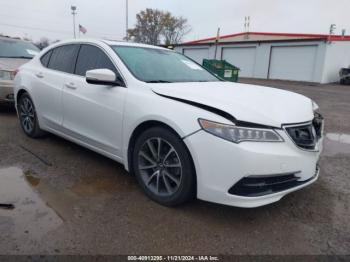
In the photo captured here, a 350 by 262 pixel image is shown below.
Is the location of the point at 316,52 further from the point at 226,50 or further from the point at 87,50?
the point at 87,50

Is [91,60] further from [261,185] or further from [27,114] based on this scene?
[261,185]

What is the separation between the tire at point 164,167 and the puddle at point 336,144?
316cm

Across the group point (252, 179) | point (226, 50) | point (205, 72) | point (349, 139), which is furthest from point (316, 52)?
point (252, 179)

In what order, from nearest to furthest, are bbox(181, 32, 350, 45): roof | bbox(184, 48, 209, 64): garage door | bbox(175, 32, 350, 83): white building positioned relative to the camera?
bbox(175, 32, 350, 83): white building, bbox(181, 32, 350, 45): roof, bbox(184, 48, 209, 64): garage door

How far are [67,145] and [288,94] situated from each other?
10.7 feet

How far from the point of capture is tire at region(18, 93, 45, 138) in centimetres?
486

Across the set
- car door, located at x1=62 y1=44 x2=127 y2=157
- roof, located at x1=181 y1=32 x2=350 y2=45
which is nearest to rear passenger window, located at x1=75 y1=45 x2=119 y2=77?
car door, located at x1=62 y1=44 x2=127 y2=157

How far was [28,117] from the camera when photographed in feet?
16.5

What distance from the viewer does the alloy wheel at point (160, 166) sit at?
9.52ft

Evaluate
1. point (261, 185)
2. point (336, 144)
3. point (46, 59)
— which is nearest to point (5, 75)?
point (46, 59)

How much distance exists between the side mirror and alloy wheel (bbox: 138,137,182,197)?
777 millimetres

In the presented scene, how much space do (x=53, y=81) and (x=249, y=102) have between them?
2840mm

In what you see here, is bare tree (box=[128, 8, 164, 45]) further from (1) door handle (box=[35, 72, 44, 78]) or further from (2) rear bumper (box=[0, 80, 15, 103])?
(1) door handle (box=[35, 72, 44, 78])

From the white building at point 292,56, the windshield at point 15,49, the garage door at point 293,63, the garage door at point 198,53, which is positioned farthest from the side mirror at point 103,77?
the garage door at point 198,53
